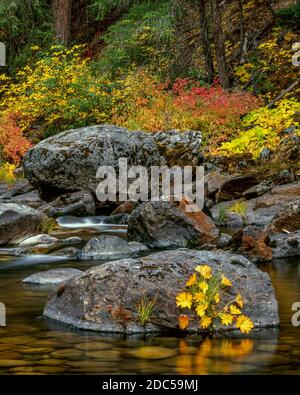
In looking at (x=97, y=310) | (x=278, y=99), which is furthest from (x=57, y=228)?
(x=278, y=99)

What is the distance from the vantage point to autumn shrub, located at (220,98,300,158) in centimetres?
1877

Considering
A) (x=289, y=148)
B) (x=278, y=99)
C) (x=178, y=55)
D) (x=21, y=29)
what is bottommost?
(x=289, y=148)

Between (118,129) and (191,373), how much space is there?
489 inches

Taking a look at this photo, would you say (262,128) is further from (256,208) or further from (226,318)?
(226,318)

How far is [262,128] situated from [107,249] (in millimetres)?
10247

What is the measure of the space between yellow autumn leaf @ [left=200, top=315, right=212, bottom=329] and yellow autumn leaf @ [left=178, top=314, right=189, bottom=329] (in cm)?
12

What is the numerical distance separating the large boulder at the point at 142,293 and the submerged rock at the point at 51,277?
5.31 feet

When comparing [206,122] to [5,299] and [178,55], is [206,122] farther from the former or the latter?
[5,299]

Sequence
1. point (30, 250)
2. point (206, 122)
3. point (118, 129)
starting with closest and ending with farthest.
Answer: point (30, 250)
point (118, 129)
point (206, 122)

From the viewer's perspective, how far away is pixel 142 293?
591 centimetres

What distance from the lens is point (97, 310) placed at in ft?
19.4

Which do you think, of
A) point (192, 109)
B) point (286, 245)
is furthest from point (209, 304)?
point (192, 109)

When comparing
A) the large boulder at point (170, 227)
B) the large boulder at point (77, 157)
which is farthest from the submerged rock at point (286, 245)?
the large boulder at point (77, 157)

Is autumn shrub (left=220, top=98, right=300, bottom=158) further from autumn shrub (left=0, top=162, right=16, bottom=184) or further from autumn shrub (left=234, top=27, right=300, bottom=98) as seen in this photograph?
autumn shrub (left=0, top=162, right=16, bottom=184)
